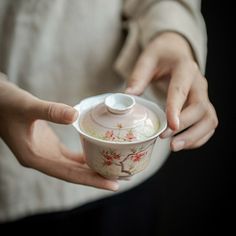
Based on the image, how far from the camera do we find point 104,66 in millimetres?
494

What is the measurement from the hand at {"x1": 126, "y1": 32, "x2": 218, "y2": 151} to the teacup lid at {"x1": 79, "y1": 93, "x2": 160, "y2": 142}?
0.02 m

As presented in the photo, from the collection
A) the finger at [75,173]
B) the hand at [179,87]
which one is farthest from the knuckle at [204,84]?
the finger at [75,173]

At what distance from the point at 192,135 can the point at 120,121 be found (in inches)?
3.3

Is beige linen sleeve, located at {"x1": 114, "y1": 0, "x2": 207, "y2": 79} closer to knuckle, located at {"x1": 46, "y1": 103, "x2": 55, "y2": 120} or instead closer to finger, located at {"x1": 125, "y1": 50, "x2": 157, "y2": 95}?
finger, located at {"x1": 125, "y1": 50, "x2": 157, "y2": 95}

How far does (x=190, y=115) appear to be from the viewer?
14.4 inches

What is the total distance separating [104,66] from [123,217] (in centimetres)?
25

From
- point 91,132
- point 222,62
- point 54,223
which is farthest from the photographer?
point 54,223

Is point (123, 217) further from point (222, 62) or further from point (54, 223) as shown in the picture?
point (222, 62)

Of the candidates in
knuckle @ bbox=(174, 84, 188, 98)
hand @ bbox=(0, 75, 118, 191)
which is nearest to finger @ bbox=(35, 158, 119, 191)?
hand @ bbox=(0, 75, 118, 191)

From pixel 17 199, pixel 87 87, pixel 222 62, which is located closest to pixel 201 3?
pixel 222 62

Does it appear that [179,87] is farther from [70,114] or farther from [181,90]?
[70,114]

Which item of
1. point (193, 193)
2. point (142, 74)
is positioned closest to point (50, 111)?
point (142, 74)

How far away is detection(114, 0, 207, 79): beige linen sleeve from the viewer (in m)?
0.42

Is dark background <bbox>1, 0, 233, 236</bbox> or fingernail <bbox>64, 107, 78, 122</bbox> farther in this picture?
dark background <bbox>1, 0, 233, 236</bbox>
